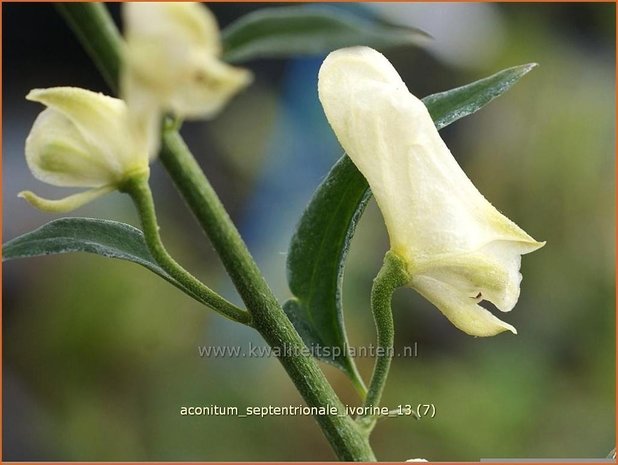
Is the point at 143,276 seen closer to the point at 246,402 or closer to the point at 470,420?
the point at 246,402

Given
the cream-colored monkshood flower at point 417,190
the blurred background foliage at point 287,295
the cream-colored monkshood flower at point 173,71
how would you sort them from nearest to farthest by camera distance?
the cream-colored monkshood flower at point 173,71
the cream-colored monkshood flower at point 417,190
the blurred background foliage at point 287,295

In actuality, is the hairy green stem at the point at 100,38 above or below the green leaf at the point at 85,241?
above

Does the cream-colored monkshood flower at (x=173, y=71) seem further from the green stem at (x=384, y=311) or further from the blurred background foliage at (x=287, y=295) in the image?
the blurred background foliage at (x=287, y=295)

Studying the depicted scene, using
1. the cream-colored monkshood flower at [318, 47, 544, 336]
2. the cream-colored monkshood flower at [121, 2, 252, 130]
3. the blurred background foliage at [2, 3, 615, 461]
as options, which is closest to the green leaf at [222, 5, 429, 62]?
the cream-colored monkshood flower at [318, 47, 544, 336]

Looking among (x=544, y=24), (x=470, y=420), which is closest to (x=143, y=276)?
(x=470, y=420)

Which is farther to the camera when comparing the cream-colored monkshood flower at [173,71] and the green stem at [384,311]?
the green stem at [384,311]

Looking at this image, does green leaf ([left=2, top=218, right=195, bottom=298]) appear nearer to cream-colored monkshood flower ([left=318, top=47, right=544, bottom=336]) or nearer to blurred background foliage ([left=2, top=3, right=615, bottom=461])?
cream-colored monkshood flower ([left=318, top=47, right=544, bottom=336])

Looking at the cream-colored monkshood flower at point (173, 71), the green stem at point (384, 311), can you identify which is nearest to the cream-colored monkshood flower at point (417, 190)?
the green stem at point (384, 311)
